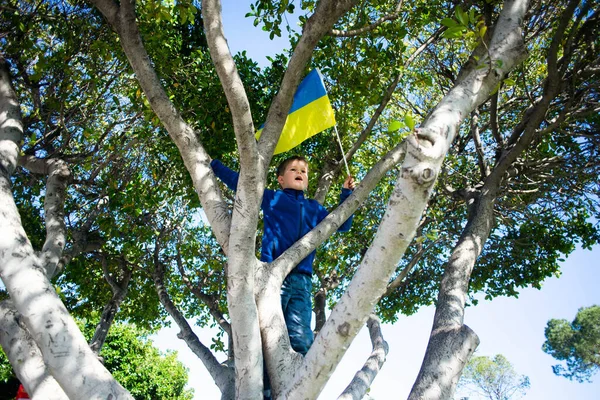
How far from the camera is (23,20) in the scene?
668 centimetres

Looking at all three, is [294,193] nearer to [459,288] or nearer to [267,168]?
[267,168]

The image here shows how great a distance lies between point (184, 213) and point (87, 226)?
5.86 ft

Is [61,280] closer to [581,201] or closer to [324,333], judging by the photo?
[324,333]

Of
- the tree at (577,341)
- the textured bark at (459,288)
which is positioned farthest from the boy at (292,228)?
the tree at (577,341)

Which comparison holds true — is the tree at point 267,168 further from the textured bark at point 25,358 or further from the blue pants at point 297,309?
the blue pants at point 297,309

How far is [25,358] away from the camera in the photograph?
3.05m

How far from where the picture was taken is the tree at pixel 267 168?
2.88m

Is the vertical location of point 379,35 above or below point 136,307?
above

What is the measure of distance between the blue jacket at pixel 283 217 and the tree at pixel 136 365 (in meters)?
14.8

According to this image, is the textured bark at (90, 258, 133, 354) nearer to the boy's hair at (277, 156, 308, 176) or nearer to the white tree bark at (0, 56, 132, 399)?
the boy's hair at (277, 156, 308, 176)

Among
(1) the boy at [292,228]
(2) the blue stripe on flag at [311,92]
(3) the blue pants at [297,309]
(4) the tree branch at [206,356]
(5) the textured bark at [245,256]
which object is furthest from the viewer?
(2) the blue stripe on flag at [311,92]

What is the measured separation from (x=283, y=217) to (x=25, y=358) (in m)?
2.38

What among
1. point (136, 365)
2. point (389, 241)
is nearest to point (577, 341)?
point (136, 365)

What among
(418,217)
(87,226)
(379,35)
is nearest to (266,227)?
(418,217)
